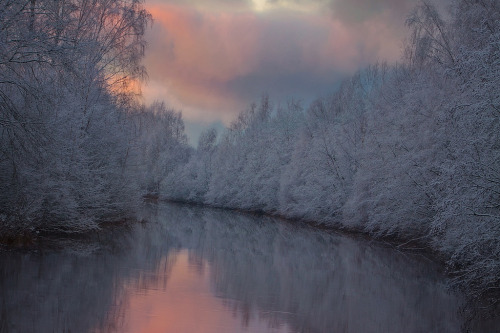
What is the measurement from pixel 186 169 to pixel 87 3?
48.1m

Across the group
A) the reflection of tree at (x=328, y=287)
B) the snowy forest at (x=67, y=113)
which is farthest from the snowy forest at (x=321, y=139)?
the reflection of tree at (x=328, y=287)

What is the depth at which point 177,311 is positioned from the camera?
8516 mm

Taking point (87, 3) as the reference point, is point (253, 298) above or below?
below

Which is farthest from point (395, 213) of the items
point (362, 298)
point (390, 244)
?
point (362, 298)

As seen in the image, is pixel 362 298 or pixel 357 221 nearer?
pixel 362 298

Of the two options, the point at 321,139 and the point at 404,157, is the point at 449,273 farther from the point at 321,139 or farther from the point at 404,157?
the point at 321,139

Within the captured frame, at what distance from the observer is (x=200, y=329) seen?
7.60 m

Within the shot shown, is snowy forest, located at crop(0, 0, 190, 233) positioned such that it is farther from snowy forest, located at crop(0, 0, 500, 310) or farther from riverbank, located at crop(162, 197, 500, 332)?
riverbank, located at crop(162, 197, 500, 332)

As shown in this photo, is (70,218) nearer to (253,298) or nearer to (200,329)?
(253,298)

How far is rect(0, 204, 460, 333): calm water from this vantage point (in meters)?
7.80

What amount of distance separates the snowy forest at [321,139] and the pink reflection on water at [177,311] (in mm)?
4098

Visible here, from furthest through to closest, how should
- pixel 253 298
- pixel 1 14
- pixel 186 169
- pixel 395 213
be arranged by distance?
pixel 186 169
pixel 395 213
pixel 253 298
pixel 1 14

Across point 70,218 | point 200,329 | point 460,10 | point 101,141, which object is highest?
point 460,10

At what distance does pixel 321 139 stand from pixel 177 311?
31.4 meters
